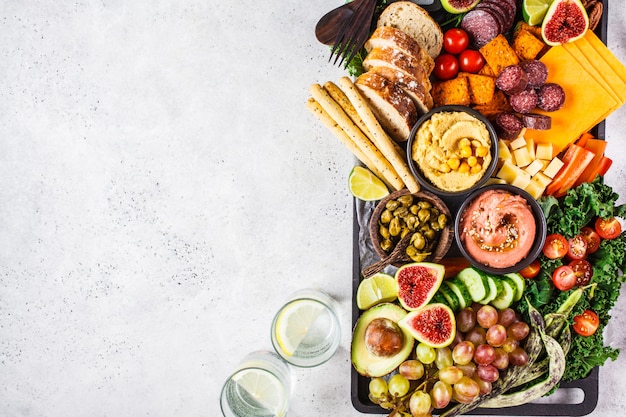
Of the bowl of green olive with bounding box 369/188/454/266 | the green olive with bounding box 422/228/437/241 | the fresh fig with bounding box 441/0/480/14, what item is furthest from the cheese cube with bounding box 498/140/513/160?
the fresh fig with bounding box 441/0/480/14

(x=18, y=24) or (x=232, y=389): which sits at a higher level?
(x=18, y=24)

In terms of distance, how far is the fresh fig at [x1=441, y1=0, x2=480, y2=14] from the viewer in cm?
240

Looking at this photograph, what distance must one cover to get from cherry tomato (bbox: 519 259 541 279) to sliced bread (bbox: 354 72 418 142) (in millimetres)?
734

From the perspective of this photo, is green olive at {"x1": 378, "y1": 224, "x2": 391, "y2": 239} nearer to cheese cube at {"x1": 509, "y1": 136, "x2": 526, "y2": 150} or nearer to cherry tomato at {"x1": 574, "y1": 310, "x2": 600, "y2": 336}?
cheese cube at {"x1": 509, "y1": 136, "x2": 526, "y2": 150}

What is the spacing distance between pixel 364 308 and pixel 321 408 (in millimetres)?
627

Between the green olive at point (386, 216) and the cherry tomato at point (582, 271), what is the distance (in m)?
0.76

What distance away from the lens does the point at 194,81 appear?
109 inches

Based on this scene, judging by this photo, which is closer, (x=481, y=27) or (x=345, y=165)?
(x=481, y=27)

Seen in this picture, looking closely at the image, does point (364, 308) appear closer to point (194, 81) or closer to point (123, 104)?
point (194, 81)

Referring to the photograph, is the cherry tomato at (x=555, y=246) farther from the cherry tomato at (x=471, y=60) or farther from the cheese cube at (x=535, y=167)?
the cherry tomato at (x=471, y=60)

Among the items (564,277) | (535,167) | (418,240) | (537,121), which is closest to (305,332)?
(418,240)

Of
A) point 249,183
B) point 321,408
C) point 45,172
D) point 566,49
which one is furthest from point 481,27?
point 45,172

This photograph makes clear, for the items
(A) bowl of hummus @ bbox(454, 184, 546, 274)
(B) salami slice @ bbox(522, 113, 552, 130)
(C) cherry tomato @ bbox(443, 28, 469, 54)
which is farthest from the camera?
(C) cherry tomato @ bbox(443, 28, 469, 54)

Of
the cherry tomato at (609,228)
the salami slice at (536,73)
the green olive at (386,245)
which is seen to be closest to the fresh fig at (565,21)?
the salami slice at (536,73)
